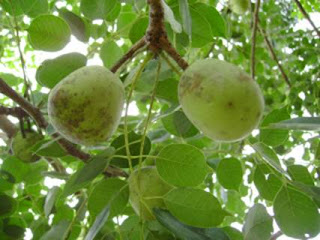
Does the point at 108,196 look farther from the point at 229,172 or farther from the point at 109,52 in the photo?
the point at 109,52

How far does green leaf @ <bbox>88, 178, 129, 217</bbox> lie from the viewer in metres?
1.10

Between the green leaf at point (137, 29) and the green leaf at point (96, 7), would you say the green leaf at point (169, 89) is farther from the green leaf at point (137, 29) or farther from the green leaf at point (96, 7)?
the green leaf at point (96, 7)

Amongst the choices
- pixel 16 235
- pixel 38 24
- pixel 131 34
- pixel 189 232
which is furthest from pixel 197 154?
pixel 16 235

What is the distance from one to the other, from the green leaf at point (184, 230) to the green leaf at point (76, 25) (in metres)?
0.64

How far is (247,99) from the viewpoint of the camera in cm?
91

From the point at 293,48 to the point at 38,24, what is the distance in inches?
57.1

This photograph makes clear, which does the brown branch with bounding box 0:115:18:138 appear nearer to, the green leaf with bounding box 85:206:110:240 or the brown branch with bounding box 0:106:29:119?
the brown branch with bounding box 0:106:29:119

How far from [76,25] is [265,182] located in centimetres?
78

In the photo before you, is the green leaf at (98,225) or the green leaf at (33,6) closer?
the green leaf at (98,225)

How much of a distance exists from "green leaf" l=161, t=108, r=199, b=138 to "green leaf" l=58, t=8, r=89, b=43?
39 cm

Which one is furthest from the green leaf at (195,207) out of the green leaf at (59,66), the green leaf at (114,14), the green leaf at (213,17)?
the green leaf at (114,14)

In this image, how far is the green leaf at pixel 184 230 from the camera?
37.4 inches

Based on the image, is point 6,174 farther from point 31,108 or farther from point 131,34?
point 131,34

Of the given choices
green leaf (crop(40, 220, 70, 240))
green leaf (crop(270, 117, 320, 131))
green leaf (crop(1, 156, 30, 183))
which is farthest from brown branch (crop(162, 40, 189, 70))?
green leaf (crop(1, 156, 30, 183))
